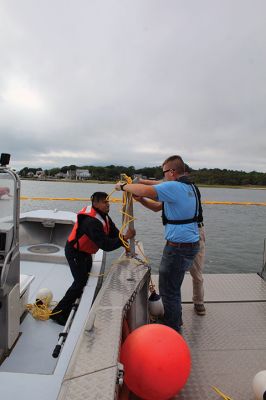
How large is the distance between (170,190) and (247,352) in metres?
1.69

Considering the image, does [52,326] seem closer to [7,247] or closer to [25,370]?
[25,370]

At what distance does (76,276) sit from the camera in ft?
10.9

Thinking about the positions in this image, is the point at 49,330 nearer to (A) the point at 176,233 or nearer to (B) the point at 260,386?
(A) the point at 176,233

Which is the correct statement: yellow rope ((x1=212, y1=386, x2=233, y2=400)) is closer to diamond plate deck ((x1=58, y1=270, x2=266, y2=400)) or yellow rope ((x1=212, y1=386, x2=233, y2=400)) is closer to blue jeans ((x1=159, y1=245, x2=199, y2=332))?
diamond plate deck ((x1=58, y1=270, x2=266, y2=400))

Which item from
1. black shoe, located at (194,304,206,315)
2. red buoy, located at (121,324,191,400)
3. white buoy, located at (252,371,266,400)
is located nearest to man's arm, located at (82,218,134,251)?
red buoy, located at (121,324,191,400)

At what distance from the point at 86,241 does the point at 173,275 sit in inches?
35.9

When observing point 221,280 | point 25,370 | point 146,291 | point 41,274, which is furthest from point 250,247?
point 25,370

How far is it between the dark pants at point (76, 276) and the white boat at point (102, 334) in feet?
0.34

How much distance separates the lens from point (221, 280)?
15.7 ft

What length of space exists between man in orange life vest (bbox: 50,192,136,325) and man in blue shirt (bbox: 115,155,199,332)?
36cm

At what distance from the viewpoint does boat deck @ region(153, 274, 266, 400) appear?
2541 mm

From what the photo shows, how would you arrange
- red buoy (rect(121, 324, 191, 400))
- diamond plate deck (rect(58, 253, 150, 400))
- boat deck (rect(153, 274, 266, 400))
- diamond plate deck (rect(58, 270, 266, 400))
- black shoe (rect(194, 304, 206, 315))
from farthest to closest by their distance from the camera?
black shoe (rect(194, 304, 206, 315))
boat deck (rect(153, 274, 266, 400))
red buoy (rect(121, 324, 191, 400))
diamond plate deck (rect(58, 270, 266, 400))
diamond plate deck (rect(58, 253, 150, 400))

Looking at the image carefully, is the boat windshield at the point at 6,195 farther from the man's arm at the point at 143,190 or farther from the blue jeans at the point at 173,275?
the blue jeans at the point at 173,275

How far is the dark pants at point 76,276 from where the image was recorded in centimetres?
323
